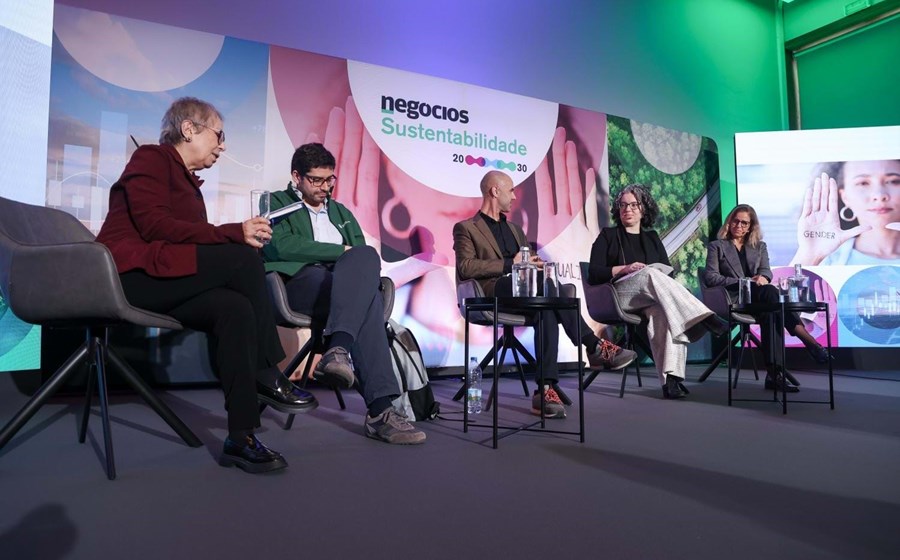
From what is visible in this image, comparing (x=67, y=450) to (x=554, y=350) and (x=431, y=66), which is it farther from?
(x=431, y=66)

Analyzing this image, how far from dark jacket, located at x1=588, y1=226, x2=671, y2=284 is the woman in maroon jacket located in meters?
2.27

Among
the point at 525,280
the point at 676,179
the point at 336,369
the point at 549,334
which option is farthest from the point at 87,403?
the point at 676,179

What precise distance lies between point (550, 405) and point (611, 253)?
142cm

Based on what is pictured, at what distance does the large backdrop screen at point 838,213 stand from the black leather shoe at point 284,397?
543cm

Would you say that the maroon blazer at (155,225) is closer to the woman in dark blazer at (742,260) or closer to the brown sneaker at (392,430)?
the brown sneaker at (392,430)

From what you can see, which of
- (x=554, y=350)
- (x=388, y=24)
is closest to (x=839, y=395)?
(x=554, y=350)

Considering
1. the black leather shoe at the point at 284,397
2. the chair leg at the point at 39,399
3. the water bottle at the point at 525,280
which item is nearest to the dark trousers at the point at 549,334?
the water bottle at the point at 525,280

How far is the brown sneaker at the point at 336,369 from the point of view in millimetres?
1890

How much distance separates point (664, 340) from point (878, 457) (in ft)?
5.22

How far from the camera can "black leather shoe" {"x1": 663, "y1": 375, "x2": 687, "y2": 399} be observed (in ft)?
11.1

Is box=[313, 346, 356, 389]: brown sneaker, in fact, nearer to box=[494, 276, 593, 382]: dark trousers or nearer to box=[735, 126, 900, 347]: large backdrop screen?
box=[494, 276, 593, 382]: dark trousers

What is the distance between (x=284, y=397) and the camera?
5.74 ft

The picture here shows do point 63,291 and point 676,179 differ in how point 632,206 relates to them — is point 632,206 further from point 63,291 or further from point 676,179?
point 63,291

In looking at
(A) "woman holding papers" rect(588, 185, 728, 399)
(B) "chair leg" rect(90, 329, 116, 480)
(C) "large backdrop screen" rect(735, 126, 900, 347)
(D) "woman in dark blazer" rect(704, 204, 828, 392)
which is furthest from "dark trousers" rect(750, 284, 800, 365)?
(B) "chair leg" rect(90, 329, 116, 480)
